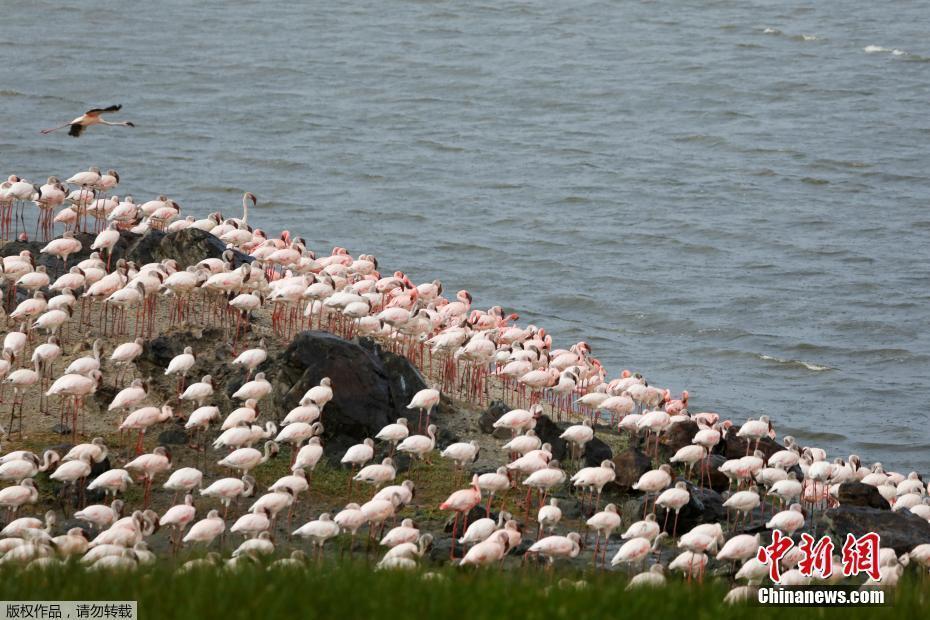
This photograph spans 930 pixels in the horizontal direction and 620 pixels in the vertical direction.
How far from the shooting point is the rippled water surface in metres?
32.4

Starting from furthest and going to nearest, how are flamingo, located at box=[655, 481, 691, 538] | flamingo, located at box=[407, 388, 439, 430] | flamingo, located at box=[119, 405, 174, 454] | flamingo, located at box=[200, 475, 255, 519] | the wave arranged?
1. the wave
2. flamingo, located at box=[407, 388, 439, 430]
3. flamingo, located at box=[119, 405, 174, 454]
4. flamingo, located at box=[655, 481, 691, 538]
5. flamingo, located at box=[200, 475, 255, 519]

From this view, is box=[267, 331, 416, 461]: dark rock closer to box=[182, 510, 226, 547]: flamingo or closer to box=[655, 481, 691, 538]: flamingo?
box=[182, 510, 226, 547]: flamingo

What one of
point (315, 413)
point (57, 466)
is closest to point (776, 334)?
point (315, 413)

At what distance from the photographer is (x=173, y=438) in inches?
659

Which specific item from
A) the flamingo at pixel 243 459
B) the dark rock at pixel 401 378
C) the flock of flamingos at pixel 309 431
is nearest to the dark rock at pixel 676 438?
the flock of flamingos at pixel 309 431

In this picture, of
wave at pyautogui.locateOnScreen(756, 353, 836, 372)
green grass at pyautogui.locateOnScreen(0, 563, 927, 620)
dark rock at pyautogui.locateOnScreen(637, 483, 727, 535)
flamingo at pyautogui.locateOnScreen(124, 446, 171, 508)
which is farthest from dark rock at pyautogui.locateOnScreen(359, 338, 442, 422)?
wave at pyautogui.locateOnScreen(756, 353, 836, 372)

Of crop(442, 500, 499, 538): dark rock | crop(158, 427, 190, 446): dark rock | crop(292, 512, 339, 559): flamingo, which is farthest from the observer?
crop(158, 427, 190, 446): dark rock

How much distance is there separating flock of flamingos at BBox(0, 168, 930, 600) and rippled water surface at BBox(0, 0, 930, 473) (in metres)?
7.00

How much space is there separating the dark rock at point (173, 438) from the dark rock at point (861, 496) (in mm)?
8425

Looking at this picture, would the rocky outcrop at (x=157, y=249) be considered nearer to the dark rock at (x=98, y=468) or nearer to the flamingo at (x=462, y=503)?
the dark rock at (x=98, y=468)

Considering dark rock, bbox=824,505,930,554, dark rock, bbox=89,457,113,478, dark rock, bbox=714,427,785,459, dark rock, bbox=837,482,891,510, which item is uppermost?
dark rock, bbox=89,457,113,478

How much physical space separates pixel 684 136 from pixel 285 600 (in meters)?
41.6

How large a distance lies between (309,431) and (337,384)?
1.37 m

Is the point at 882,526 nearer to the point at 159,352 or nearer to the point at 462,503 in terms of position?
the point at 462,503
